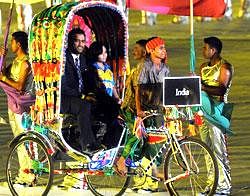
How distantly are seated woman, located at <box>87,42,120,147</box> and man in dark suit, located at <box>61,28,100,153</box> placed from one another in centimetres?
11

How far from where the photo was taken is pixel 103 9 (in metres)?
11.0

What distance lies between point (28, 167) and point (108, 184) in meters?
0.98

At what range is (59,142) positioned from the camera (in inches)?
401

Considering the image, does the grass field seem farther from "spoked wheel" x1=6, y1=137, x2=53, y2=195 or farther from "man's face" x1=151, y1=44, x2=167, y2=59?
"man's face" x1=151, y1=44, x2=167, y2=59

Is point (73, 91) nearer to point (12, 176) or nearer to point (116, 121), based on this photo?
point (116, 121)

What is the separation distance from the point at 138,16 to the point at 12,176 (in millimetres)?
35261

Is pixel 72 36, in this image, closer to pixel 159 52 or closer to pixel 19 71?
pixel 159 52

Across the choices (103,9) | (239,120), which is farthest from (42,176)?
(239,120)

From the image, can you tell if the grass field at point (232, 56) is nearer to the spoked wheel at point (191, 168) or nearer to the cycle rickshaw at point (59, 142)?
the spoked wheel at point (191, 168)

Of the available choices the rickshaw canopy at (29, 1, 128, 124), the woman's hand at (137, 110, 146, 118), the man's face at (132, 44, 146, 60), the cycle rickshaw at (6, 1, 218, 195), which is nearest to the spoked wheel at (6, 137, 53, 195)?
the cycle rickshaw at (6, 1, 218, 195)

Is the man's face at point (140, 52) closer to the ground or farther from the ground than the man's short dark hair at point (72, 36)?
closer to the ground

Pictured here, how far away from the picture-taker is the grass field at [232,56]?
1309 centimetres

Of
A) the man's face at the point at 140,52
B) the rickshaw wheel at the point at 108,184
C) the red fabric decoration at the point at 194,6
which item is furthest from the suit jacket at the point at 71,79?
the red fabric decoration at the point at 194,6

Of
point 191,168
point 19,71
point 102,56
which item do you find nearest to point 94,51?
point 102,56
